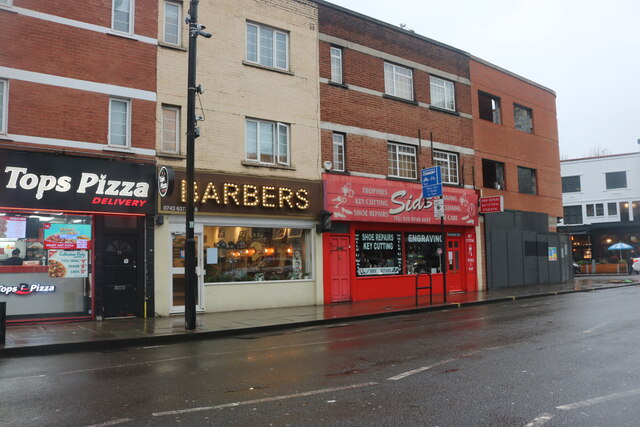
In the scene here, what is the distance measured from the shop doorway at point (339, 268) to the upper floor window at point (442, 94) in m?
7.91

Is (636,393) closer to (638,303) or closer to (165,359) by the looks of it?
(165,359)

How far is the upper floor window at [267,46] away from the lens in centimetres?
1738

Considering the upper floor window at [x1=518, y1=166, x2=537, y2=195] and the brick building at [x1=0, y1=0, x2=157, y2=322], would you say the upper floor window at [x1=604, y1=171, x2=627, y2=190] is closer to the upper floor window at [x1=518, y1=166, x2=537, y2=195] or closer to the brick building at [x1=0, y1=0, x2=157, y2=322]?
the upper floor window at [x1=518, y1=166, x2=537, y2=195]

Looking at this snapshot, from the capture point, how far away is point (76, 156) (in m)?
13.6

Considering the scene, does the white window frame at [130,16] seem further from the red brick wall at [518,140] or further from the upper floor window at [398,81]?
the red brick wall at [518,140]

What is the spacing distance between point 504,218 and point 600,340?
1540 centimetres

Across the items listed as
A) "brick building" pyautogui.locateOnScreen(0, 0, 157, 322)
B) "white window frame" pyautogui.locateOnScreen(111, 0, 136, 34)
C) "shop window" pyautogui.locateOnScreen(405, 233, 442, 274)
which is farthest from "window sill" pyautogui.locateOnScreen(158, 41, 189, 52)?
"shop window" pyautogui.locateOnScreen(405, 233, 442, 274)

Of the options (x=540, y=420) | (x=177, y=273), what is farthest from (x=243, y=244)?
(x=540, y=420)

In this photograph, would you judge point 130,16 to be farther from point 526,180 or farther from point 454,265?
point 526,180

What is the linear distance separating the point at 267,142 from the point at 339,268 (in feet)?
16.3

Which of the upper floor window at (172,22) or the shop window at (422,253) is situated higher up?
the upper floor window at (172,22)

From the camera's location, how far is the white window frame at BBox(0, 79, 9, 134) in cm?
1299

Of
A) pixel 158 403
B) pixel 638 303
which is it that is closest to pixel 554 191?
pixel 638 303

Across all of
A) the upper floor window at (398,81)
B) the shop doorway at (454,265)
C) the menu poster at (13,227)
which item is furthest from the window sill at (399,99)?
the menu poster at (13,227)
